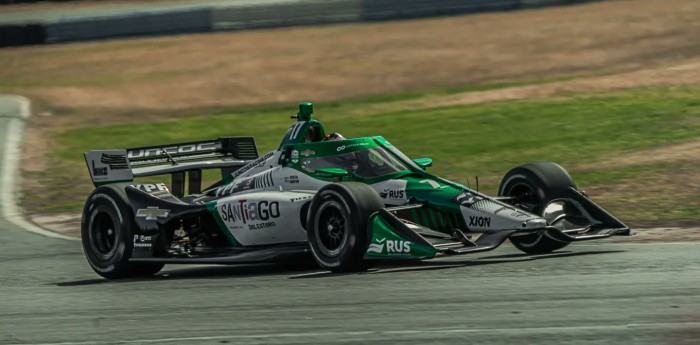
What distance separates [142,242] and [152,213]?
31cm

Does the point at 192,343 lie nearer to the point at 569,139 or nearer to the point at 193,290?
the point at 193,290

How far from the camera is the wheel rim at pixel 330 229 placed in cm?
1089

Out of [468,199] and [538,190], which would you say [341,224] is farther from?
[538,190]

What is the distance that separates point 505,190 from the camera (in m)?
12.3

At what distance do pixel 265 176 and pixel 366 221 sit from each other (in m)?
2.05

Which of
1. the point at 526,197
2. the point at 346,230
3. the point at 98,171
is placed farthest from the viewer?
the point at 98,171

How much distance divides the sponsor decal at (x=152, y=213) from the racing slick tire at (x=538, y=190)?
3.32 metres

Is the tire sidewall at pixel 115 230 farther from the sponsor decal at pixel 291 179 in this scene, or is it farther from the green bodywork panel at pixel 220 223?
the sponsor decal at pixel 291 179

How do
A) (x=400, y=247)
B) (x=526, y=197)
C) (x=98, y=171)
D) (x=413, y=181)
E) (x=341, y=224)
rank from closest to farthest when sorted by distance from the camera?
1. (x=400, y=247)
2. (x=341, y=224)
3. (x=413, y=181)
4. (x=526, y=197)
5. (x=98, y=171)

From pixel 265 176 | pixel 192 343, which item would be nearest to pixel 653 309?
pixel 192 343

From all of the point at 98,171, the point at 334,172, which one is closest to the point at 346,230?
the point at 334,172

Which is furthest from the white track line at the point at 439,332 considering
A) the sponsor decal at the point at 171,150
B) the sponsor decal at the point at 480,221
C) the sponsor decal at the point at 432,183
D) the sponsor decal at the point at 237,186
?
the sponsor decal at the point at 171,150

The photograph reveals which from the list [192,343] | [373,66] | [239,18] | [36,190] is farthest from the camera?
[239,18]

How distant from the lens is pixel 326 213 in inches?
434
